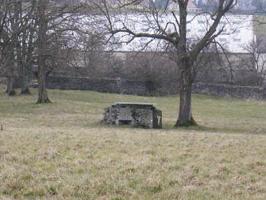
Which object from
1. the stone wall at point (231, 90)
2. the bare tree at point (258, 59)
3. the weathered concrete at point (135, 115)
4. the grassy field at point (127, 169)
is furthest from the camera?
the bare tree at point (258, 59)

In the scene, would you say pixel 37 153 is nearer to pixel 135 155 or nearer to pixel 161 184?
pixel 135 155

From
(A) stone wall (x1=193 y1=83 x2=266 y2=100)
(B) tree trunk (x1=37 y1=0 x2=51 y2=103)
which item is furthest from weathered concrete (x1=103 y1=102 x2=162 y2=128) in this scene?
(A) stone wall (x1=193 y1=83 x2=266 y2=100)

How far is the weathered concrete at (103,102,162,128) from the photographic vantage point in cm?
2056

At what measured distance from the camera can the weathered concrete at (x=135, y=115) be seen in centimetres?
2056

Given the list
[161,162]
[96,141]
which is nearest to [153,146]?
[96,141]

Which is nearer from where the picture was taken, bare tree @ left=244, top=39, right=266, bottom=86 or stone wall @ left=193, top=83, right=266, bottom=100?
stone wall @ left=193, top=83, right=266, bottom=100

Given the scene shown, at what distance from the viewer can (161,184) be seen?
6.65 m

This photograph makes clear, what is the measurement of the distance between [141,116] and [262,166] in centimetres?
1274

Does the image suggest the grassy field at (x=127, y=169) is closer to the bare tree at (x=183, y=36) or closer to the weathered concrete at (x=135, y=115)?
the weathered concrete at (x=135, y=115)

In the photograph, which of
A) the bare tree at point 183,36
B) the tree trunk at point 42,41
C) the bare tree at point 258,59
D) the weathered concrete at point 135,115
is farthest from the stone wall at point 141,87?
the weathered concrete at point 135,115

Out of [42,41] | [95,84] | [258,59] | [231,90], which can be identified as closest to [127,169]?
[42,41]

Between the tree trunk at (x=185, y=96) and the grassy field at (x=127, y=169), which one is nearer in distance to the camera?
the grassy field at (x=127, y=169)

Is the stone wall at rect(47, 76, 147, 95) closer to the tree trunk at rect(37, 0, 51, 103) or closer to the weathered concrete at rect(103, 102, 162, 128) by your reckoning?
the tree trunk at rect(37, 0, 51, 103)

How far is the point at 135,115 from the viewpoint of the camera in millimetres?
20656
